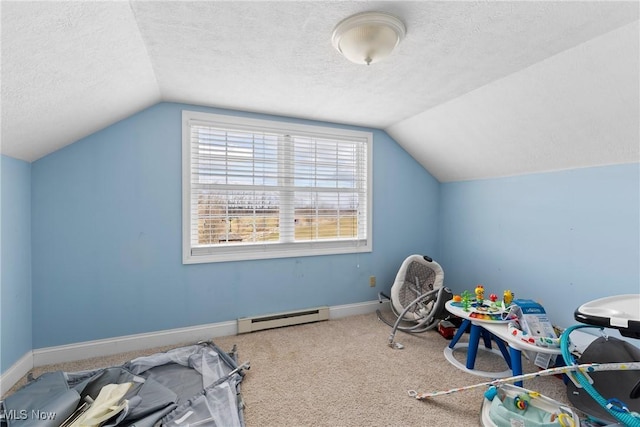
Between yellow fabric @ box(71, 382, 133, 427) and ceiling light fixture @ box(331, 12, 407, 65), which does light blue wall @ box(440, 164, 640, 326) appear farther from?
yellow fabric @ box(71, 382, 133, 427)

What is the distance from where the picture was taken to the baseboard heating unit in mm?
2748

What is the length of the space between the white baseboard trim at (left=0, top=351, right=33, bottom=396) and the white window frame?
1.25 meters

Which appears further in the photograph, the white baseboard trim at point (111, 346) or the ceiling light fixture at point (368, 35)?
the white baseboard trim at point (111, 346)

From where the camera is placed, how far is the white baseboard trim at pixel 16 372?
1853 mm

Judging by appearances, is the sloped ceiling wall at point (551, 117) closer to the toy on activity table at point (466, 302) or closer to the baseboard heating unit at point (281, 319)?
the toy on activity table at point (466, 302)

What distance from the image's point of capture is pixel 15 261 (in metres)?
1.98

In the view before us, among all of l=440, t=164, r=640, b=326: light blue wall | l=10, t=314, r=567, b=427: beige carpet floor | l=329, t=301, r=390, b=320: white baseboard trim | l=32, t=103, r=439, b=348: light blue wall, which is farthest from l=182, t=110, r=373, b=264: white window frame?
l=440, t=164, r=640, b=326: light blue wall

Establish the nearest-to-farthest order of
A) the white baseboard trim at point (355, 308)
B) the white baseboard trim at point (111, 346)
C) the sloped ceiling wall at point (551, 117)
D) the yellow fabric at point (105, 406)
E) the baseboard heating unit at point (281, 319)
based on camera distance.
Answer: the yellow fabric at point (105, 406) < the sloped ceiling wall at point (551, 117) < the white baseboard trim at point (111, 346) < the baseboard heating unit at point (281, 319) < the white baseboard trim at point (355, 308)

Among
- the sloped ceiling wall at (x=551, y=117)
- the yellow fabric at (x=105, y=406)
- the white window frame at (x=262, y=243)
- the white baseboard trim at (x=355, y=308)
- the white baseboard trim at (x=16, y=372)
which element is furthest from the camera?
the white baseboard trim at (x=355, y=308)

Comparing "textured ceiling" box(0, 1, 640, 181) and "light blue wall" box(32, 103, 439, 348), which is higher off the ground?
"textured ceiling" box(0, 1, 640, 181)

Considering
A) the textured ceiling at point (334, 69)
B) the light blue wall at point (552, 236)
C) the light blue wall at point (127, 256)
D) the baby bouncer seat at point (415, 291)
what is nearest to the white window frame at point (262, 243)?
the light blue wall at point (127, 256)

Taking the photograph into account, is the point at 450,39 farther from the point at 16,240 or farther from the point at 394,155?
the point at 16,240

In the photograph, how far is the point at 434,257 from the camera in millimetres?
3713

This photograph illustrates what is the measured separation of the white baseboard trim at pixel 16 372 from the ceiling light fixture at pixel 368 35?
3014 millimetres
